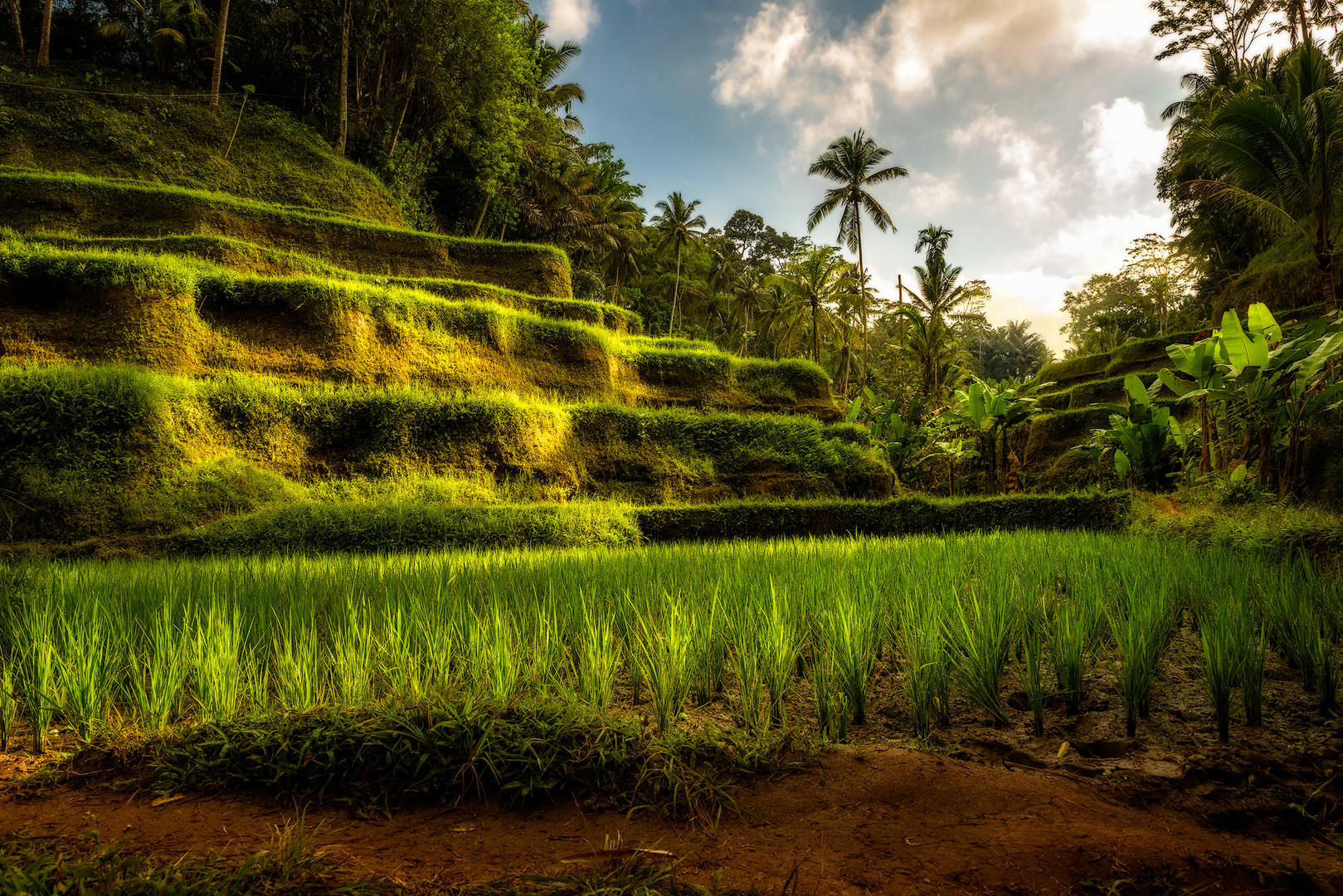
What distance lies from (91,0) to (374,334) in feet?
62.1

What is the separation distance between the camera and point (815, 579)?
277 centimetres

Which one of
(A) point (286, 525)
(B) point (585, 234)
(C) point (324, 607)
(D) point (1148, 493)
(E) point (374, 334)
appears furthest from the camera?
(B) point (585, 234)

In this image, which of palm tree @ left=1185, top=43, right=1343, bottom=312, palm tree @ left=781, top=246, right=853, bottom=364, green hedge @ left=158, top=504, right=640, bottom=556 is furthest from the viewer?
palm tree @ left=781, top=246, right=853, bottom=364

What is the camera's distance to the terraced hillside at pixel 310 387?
5547mm

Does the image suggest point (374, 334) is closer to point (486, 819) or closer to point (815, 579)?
point (815, 579)

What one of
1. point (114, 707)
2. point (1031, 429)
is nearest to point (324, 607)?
point (114, 707)

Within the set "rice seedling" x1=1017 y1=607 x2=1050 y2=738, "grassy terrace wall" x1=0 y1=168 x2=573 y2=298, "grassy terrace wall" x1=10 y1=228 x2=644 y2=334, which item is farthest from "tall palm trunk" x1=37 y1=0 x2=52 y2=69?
"rice seedling" x1=1017 y1=607 x2=1050 y2=738

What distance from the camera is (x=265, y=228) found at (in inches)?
401

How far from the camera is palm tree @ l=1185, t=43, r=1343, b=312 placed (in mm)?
8242

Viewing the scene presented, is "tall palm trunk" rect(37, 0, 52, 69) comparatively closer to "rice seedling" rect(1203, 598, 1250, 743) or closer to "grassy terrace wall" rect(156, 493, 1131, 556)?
"grassy terrace wall" rect(156, 493, 1131, 556)

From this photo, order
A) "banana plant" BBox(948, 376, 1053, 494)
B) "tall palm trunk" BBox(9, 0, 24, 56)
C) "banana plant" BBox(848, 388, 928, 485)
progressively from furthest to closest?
"tall palm trunk" BBox(9, 0, 24, 56) < "banana plant" BBox(848, 388, 928, 485) < "banana plant" BBox(948, 376, 1053, 494)

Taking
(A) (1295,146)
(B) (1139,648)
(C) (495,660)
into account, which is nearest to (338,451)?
(C) (495,660)

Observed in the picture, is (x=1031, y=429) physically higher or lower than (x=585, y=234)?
lower

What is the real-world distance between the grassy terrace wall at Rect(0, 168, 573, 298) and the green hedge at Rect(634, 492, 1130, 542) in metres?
7.23
